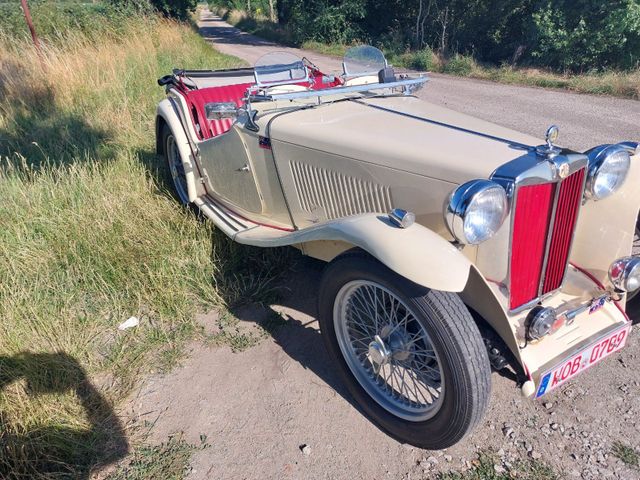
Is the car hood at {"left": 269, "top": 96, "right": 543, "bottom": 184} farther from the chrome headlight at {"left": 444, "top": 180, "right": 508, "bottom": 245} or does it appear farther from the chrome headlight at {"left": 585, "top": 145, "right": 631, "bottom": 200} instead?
the chrome headlight at {"left": 585, "top": 145, "right": 631, "bottom": 200}

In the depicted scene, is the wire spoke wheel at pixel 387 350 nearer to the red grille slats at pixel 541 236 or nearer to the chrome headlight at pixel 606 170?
the red grille slats at pixel 541 236

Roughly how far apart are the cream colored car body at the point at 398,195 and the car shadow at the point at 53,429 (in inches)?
49.8

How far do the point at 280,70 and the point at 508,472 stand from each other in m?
3.00

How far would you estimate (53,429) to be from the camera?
2197 millimetres

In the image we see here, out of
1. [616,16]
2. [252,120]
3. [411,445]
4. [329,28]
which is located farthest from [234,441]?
[329,28]

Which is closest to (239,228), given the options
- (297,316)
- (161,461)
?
(297,316)

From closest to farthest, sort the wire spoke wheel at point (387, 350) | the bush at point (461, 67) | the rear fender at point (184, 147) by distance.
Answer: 1. the wire spoke wheel at point (387, 350)
2. the rear fender at point (184, 147)
3. the bush at point (461, 67)

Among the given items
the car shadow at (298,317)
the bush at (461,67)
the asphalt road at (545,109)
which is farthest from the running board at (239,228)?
the bush at (461,67)

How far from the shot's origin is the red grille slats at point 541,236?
2.09m

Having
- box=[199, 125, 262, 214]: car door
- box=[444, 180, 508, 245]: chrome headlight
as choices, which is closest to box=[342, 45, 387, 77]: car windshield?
box=[199, 125, 262, 214]: car door

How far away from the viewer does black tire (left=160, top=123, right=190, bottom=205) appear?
14.3 feet

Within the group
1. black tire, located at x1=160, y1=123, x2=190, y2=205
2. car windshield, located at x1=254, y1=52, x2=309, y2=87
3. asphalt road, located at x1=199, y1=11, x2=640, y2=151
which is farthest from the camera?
asphalt road, located at x1=199, y1=11, x2=640, y2=151

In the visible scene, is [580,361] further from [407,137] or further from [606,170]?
[407,137]

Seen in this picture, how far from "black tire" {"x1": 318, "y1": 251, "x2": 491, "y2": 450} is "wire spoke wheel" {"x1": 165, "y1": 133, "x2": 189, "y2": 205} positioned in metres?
2.72
